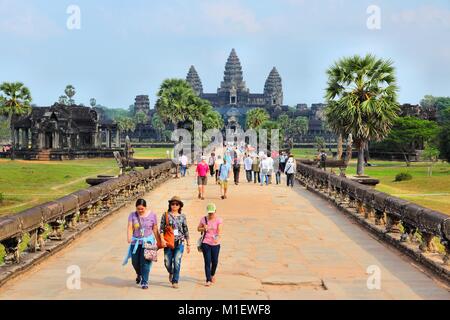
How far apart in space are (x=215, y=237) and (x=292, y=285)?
4.29ft

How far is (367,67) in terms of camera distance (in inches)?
1273

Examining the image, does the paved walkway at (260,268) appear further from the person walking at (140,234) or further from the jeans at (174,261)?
the person walking at (140,234)

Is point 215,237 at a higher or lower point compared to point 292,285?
higher

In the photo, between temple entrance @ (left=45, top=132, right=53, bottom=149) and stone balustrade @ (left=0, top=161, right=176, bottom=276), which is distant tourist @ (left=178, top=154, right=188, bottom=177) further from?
temple entrance @ (left=45, top=132, right=53, bottom=149)

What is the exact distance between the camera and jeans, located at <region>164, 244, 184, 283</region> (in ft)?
31.8

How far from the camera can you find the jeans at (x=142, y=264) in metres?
9.59

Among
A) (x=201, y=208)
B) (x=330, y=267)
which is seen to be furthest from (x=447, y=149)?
(x=330, y=267)

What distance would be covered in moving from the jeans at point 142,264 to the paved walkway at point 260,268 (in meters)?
0.19

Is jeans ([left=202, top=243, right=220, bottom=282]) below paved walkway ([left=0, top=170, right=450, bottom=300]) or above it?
above


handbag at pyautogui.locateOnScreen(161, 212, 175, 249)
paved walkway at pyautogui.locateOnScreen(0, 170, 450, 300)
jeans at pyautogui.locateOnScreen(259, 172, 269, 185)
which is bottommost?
paved walkway at pyautogui.locateOnScreen(0, 170, 450, 300)

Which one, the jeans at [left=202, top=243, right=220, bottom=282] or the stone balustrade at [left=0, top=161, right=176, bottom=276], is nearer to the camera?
the jeans at [left=202, top=243, right=220, bottom=282]

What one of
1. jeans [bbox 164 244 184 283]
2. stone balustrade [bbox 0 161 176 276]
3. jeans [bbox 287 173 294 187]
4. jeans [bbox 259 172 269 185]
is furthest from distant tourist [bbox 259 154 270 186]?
jeans [bbox 164 244 184 283]

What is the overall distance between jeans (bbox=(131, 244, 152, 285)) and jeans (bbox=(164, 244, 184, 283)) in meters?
0.30
